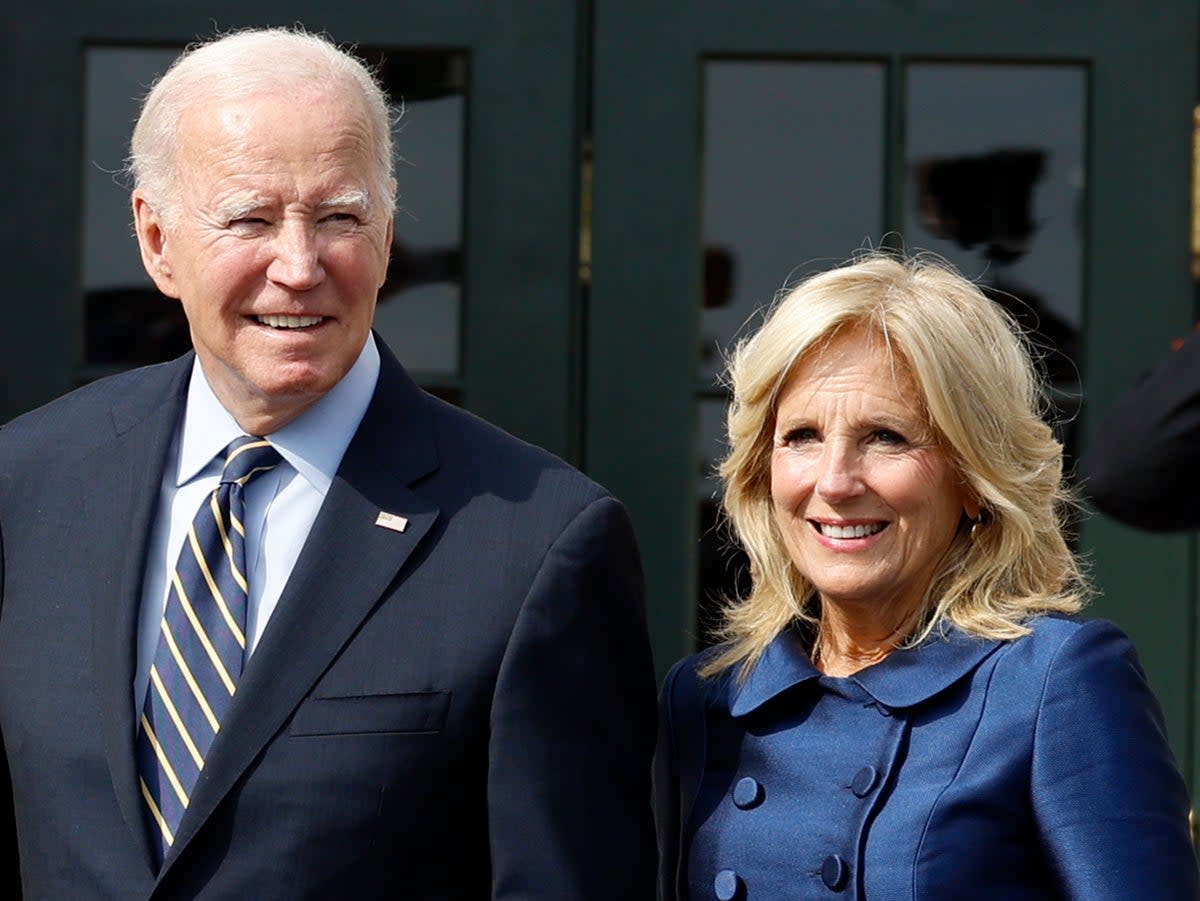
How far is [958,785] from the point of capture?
2238 mm

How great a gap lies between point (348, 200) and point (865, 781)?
88cm

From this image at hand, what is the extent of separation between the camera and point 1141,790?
2197 millimetres

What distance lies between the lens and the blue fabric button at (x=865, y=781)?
2289 millimetres

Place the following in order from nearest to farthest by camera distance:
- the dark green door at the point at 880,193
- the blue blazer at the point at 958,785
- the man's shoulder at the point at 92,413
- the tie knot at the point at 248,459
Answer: the blue blazer at the point at 958,785, the tie knot at the point at 248,459, the man's shoulder at the point at 92,413, the dark green door at the point at 880,193

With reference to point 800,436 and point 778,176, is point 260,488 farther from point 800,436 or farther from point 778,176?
point 778,176

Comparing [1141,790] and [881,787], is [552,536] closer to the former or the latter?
[881,787]

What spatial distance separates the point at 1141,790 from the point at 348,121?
115cm

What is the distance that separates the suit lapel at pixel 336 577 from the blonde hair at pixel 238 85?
10.9 inches

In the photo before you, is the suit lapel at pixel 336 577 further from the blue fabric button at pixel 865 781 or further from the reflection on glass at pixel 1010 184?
the reflection on glass at pixel 1010 184

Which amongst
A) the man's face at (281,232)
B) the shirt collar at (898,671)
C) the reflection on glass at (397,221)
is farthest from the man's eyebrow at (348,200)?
the reflection on glass at (397,221)

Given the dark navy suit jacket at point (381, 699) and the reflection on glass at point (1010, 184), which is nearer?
the dark navy suit jacket at point (381, 699)

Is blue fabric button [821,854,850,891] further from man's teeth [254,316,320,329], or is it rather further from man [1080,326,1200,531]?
man's teeth [254,316,320,329]

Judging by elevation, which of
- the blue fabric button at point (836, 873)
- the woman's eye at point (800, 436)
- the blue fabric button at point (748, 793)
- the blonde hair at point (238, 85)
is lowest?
the blue fabric button at point (836, 873)

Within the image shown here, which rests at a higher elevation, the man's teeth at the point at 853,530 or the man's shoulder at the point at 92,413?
the man's shoulder at the point at 92,413
